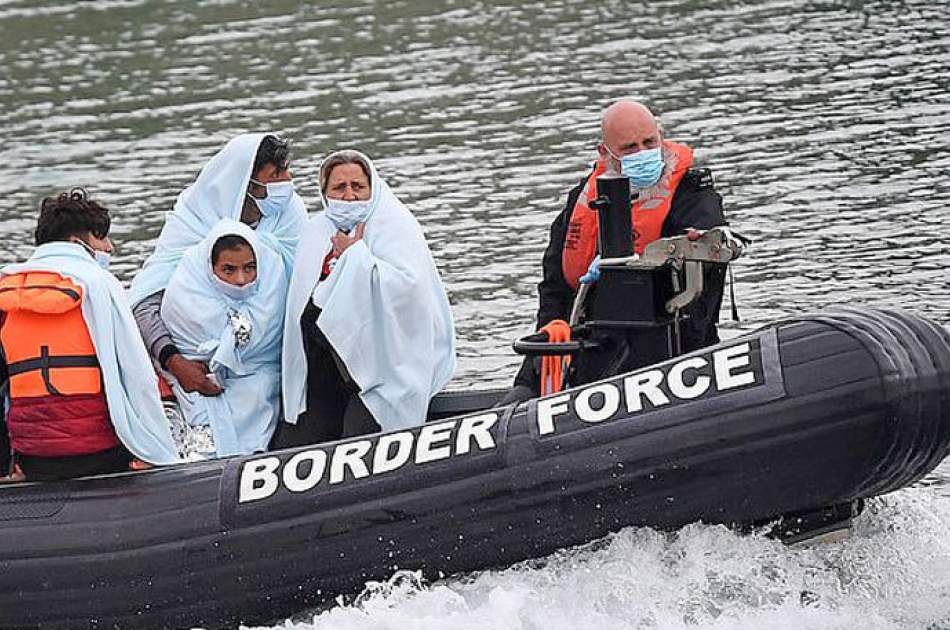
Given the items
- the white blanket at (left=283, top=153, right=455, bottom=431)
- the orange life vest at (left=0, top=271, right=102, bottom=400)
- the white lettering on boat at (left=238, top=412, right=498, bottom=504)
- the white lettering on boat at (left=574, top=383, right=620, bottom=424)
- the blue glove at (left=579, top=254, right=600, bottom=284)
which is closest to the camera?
the white lettering on boat at (left=574, top=383, right=620, bottom=424)

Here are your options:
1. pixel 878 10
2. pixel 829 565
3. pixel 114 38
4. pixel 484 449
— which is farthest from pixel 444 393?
pixel 114 38

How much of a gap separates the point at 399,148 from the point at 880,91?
3862 millimetres

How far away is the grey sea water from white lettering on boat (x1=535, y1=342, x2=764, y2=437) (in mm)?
392

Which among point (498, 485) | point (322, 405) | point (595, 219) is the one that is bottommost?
point (322, 405)

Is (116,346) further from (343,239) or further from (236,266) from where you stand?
(343,239)

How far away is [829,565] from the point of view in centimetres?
578

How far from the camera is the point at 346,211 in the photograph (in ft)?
22.0

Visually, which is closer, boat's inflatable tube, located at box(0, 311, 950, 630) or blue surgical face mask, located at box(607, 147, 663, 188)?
boat's inflatable tube, located at box(0, 311, 950, 630)

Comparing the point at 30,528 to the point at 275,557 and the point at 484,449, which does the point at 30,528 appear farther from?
the point at 484,449

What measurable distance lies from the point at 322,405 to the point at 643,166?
4.87 ft

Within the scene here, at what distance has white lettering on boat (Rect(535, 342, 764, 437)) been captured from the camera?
5586 millimetres

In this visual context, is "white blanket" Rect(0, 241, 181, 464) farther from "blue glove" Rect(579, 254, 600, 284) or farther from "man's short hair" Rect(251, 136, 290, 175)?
"blue glove" Rect(579, 254, 600, 284)

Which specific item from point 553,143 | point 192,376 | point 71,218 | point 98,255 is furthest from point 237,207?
point 553,143

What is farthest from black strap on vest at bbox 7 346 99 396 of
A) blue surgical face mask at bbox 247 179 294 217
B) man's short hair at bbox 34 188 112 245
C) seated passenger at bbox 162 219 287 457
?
blue surgical face mask at bbox 247 179 294 217
